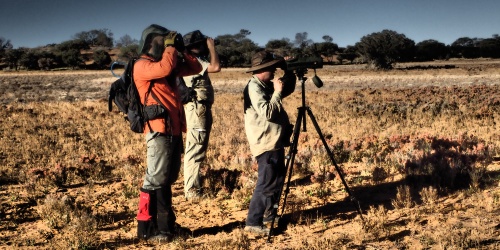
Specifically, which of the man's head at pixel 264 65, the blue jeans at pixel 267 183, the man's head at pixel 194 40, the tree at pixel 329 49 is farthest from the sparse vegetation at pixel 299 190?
the tree at pixel 329 49

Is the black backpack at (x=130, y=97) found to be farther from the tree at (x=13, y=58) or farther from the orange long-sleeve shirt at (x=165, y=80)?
the tree at (x=13, y=58)

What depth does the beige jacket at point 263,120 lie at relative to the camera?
4531 mm

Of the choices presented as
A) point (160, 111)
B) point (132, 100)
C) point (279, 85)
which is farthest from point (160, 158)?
point (279, 85)

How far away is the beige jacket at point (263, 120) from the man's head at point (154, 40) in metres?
0.98

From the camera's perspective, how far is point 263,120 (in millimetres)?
4711

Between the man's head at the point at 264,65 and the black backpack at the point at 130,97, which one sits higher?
the man's head at the point at 264,65

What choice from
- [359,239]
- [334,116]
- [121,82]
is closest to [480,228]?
[359,239]

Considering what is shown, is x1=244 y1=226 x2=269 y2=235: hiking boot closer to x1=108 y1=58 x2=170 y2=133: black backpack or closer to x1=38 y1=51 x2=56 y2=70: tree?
x1=108 y1=58 x2=170 y2=133: black backpack

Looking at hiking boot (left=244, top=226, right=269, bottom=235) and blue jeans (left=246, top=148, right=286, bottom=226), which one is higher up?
blue jeans (left=246, top=148, right=286, bottom=226)

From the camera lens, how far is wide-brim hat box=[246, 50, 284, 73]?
458 centimetres

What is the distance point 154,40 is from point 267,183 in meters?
1.88

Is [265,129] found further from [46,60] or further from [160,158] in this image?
[46,60]

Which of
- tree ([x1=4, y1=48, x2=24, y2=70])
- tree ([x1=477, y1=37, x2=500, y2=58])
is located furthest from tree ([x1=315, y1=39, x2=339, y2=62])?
tree ([x1=4, y1=48, x2=24, y2=70])

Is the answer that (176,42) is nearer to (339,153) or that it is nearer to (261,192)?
Answer: (261,192)
